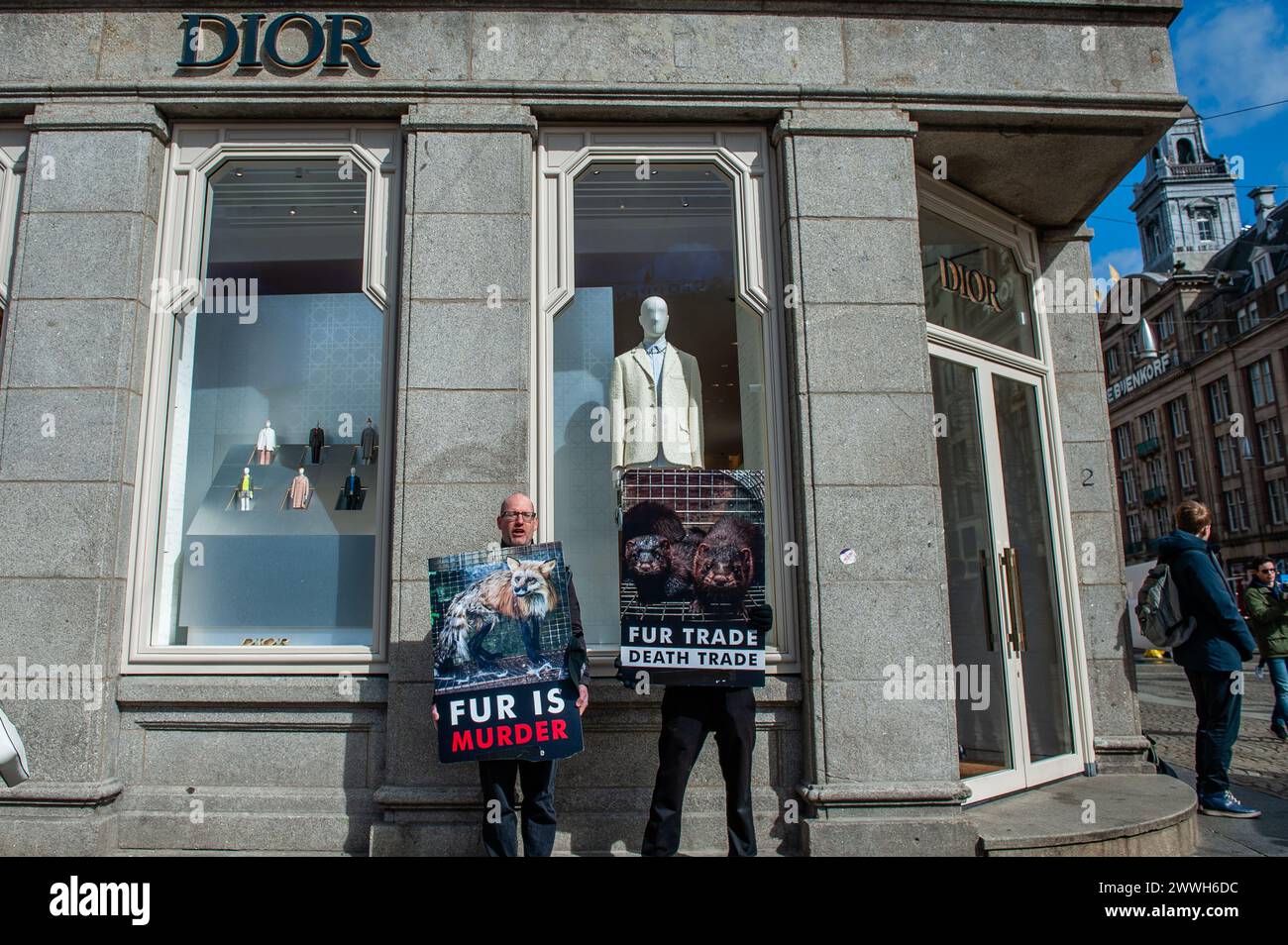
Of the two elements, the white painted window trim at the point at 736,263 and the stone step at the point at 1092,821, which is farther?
the white painted window trim at the point at 736,263

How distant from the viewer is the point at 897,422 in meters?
6.02

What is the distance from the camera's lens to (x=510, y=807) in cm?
477

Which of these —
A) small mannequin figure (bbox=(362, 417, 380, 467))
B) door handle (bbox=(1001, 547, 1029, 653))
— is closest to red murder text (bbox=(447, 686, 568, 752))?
small mannequin figure (bbox=(362, 417, 380, 467))

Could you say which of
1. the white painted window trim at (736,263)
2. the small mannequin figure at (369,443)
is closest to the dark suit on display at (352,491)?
the small mannequin figure at (369,443)

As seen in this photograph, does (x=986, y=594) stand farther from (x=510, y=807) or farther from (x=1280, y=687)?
(x=1280, y=687)

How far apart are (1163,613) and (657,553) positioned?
4297 millimetres

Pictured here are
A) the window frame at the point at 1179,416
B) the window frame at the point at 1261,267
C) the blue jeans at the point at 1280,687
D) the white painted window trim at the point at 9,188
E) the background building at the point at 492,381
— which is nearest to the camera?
the background building at the point at 492,381

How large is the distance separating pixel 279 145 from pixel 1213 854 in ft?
26.5

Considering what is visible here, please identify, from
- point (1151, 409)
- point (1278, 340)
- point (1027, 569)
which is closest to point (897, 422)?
point (1027, 569)

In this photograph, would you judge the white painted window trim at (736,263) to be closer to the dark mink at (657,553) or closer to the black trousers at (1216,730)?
the dark mink at (657,553)

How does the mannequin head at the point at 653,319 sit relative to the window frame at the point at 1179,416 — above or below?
below

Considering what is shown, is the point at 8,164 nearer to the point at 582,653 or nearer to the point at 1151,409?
the point at 582,653

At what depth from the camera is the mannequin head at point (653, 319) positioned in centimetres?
657

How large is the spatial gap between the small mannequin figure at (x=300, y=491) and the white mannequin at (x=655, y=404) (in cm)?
229
